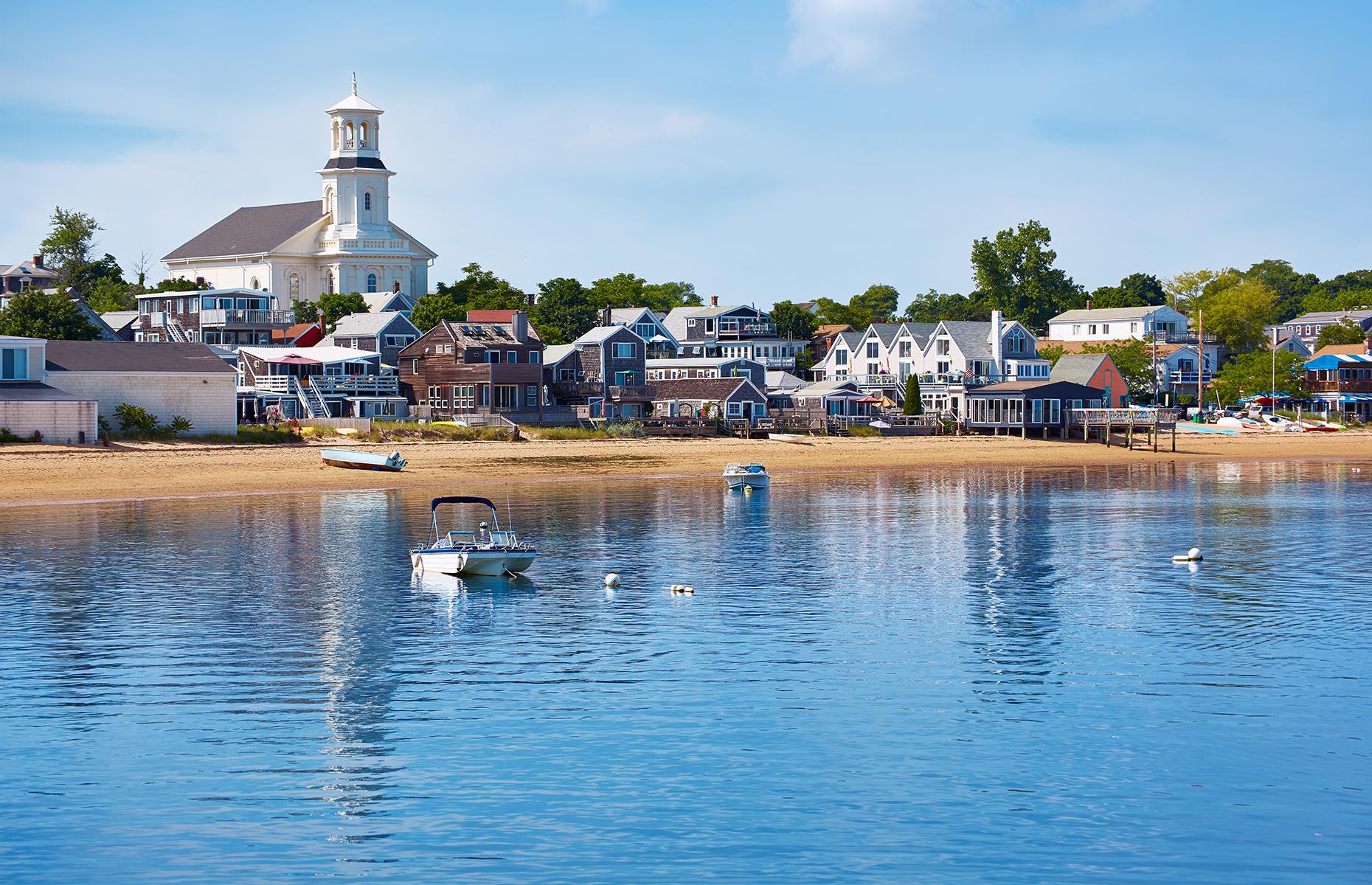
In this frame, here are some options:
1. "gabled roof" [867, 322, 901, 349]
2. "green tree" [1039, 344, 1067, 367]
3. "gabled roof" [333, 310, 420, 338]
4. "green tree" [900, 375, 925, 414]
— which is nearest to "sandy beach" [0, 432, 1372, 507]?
"green tree" [900, 375, 925, 414]

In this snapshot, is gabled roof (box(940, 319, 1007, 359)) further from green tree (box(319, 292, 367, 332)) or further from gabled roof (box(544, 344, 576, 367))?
green tree (box(319, 292, 367, 332))

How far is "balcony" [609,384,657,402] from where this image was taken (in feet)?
367

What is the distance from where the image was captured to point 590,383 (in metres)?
112

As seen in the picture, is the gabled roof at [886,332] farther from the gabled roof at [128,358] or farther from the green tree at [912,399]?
the gabled roof at [128,358]

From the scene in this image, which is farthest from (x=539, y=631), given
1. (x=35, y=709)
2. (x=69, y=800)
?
(x=69, y=800)

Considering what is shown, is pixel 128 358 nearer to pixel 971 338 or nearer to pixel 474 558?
pixel 474 558

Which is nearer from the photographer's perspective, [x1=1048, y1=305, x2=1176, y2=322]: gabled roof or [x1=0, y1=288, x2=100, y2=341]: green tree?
[x1=0, y1=288, x2=100, y2=341]: green tree

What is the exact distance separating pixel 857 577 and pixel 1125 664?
13.0 metres

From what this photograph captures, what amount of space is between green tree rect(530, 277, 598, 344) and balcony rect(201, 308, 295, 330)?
24686mm

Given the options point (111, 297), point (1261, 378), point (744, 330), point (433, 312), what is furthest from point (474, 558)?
point (111, 297)

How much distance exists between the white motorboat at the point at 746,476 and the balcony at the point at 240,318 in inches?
2508

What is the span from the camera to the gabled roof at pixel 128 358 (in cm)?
7975

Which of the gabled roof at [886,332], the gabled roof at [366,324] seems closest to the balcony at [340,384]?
the gabled roof at [366,324]

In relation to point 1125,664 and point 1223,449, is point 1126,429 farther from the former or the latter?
point 1125,664
